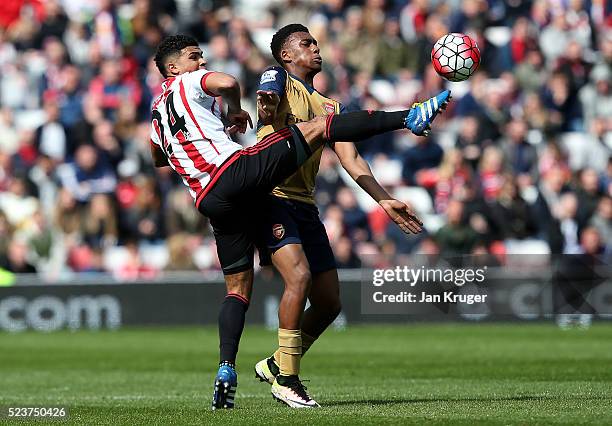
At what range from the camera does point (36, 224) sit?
22.1 meters

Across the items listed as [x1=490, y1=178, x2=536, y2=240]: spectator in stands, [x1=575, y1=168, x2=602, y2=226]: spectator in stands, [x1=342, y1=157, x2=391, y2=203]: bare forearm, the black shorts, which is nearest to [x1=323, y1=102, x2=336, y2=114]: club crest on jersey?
[x1=342, y1=157, x2=391, y2=203]: bare forearm

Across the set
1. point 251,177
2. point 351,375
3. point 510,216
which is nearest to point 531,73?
point 510,216

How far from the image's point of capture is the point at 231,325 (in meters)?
9.23

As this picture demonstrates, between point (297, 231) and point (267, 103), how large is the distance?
926mm

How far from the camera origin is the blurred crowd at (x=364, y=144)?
807 inches

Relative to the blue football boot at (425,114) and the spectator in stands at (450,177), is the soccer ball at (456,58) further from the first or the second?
the spectator in stands at (450,177)

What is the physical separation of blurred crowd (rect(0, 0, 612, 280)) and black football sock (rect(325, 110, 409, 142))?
10.7m

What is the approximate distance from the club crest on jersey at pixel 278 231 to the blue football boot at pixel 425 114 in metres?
1.26

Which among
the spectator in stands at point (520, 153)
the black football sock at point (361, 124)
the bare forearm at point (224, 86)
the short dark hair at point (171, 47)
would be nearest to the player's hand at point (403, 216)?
the black football sock at point (361, 124)

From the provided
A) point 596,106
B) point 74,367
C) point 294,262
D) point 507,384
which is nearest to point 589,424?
point 294,262

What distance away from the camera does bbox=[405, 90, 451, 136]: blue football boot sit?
27.7 ft

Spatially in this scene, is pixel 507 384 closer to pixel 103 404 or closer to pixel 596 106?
pixel 103 404

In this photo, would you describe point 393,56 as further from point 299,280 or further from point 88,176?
point 299,280

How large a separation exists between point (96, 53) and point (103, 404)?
52.2ft
